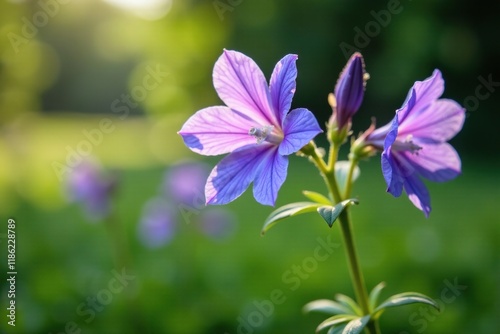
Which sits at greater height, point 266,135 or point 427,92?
point 266,135

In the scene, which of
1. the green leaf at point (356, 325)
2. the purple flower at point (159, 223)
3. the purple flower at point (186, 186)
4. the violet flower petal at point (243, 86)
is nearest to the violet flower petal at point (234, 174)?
the violet flower petal at point (243, 86)

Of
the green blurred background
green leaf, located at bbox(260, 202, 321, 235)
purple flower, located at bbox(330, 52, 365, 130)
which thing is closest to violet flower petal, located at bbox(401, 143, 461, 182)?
purple flower, located at bbox(330, 52, 365, 130)

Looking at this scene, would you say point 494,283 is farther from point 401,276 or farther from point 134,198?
point 134,198

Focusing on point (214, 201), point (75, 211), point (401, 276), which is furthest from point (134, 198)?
point (214, 201)

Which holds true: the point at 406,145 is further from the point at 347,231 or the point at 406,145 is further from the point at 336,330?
the point at 336,330

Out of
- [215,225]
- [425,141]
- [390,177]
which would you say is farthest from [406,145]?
[215,225]

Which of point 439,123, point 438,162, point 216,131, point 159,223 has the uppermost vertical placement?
point 216,131

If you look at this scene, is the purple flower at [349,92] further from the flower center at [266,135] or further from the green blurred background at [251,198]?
the green blurred background at [251,198]
